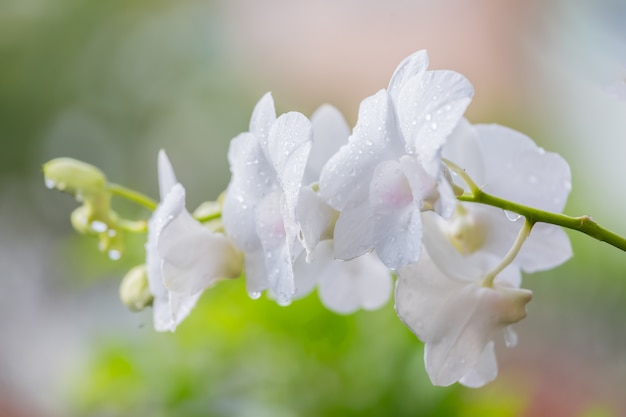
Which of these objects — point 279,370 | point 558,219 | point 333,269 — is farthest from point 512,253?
point 279,370

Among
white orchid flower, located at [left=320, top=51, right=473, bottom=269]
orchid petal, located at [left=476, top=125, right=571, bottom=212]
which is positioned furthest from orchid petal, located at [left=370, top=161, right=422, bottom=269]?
orchid petal, located at [left=476, top=125, right=571, bottom=212]

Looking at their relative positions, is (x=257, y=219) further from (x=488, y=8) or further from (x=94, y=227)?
(x=488, y=8)

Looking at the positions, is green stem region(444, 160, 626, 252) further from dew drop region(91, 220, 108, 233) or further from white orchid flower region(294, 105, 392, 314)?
dew drop region(91, 220, 108, 233)

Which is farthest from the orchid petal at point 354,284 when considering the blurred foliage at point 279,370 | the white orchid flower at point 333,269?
the blurred foliage at point 279,370

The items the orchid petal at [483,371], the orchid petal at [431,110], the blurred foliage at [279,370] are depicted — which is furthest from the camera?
the blurred foliage at [279,370]

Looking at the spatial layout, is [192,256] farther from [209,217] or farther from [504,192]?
[504,192]

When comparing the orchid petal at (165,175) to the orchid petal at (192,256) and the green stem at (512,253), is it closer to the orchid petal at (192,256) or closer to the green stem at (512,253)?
the orchid petal at (192,256)
